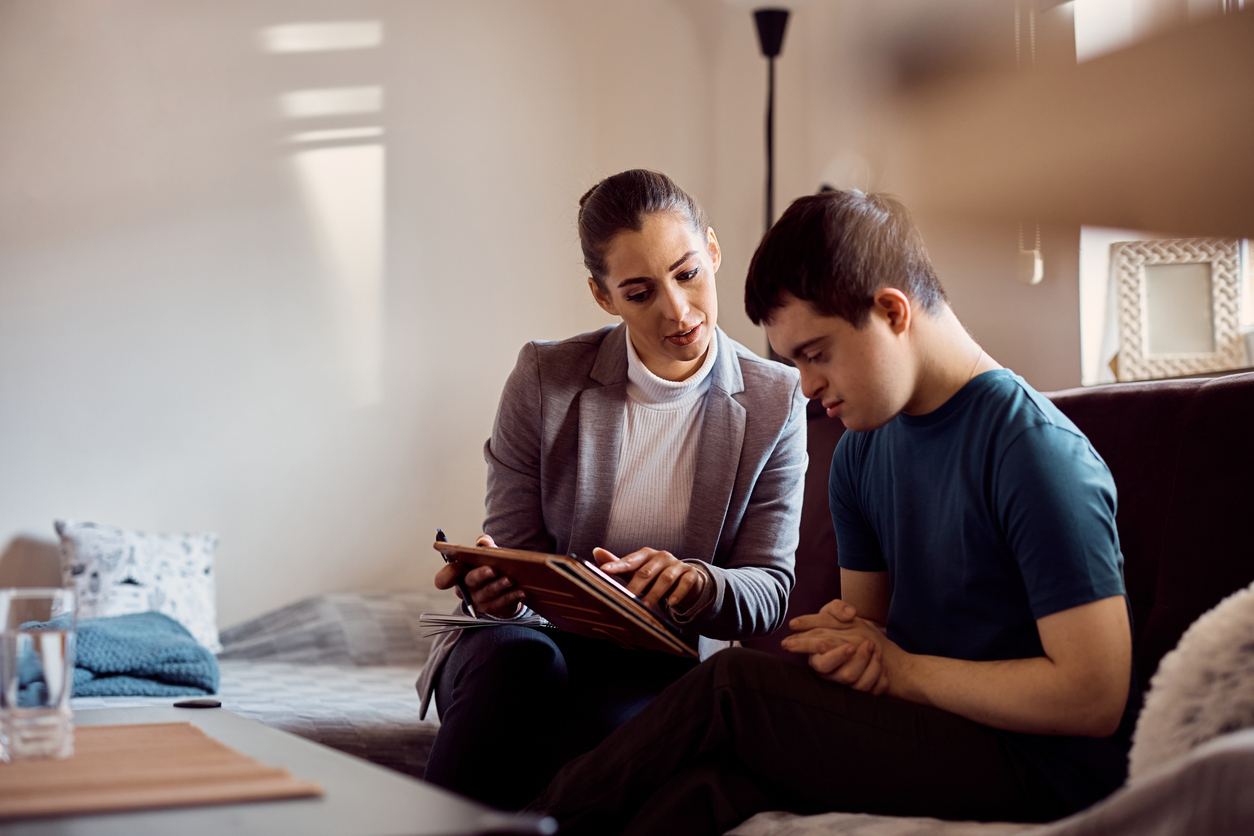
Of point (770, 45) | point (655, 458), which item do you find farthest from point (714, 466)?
point (770, 45)

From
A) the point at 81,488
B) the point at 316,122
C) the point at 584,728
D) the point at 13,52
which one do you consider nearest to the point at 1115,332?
the point at 584,728

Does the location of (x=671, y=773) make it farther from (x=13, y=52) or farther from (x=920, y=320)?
(x=13, y=52)

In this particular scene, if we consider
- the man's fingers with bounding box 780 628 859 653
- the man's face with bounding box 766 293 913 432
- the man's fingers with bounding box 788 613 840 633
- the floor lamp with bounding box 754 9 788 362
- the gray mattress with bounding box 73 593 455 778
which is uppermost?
the floor lamp with bounding box 754 9 788 362

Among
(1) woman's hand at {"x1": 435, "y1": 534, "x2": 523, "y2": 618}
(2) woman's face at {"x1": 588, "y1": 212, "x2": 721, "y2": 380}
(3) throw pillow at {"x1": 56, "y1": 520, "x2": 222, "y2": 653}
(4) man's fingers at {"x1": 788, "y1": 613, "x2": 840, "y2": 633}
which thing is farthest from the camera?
(3) throw pillow at {"x1": 56, "y1": 520, "x2": 222, "y2": 653}

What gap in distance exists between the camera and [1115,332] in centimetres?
196

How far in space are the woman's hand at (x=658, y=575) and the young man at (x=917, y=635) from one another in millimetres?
242

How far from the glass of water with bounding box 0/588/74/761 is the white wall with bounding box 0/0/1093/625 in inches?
77.7

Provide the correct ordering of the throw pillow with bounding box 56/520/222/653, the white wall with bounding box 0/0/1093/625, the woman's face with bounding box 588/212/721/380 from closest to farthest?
the woman's face with bounding box 588/212/721/380
the throw pillow with bounding box 56/520/222/653
the white wall with bounding box 0/0/1093/625

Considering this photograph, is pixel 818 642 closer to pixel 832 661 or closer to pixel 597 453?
pixel 832 661

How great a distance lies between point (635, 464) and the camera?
1665 mm

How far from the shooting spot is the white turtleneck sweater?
1.64 meters

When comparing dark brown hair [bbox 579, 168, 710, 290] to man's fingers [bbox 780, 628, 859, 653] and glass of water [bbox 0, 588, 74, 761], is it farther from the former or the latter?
glass of water [bbox 0, 588, 74, 761]

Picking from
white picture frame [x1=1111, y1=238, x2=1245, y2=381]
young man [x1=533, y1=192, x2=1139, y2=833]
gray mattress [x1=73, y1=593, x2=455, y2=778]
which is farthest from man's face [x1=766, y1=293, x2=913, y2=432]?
gray mattress [x1=73, y1=593, x2=455, y2=778]

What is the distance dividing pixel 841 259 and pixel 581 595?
1.50 ft
